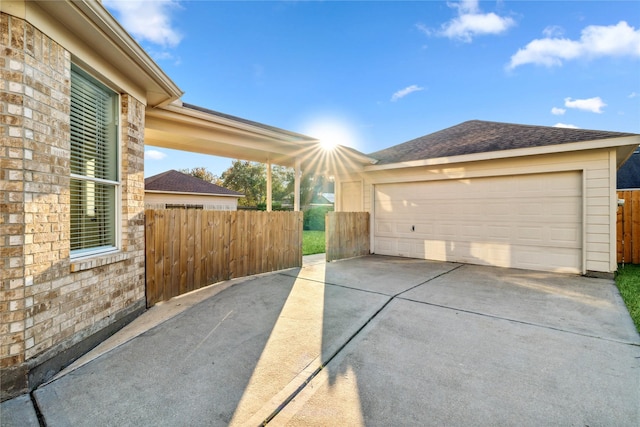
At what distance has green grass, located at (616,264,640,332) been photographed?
4.13 meters

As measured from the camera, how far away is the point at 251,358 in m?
2.92

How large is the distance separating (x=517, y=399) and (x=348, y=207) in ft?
28.5

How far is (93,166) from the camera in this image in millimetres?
3443

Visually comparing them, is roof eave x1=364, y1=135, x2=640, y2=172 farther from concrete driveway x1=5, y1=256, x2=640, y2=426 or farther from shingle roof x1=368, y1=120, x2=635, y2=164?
concrete driveway x1=5, y1=256, x2=640, y2=426

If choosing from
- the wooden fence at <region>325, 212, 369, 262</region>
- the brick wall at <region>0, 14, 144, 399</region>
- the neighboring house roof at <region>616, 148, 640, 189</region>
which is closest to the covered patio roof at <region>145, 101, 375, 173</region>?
the wooden fence at <region>325, 212, 369, 262</region>

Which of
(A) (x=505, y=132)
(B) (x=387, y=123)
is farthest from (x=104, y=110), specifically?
(B) (x=387, y=123)

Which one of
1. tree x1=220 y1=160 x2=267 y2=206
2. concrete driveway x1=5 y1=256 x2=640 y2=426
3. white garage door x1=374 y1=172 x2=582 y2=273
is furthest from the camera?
tree x1=220 y1=160 x2=267 y2=206

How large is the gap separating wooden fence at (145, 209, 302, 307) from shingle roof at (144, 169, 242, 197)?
36.3 ft

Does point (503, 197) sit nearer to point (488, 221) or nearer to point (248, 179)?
point (488, 221)

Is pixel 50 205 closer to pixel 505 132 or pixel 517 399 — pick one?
pixel 517 399

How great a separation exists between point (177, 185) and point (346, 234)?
463 inches

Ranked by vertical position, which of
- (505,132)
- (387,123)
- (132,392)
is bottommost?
(132,392)

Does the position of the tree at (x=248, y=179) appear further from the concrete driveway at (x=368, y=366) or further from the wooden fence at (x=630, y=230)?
the concrete driveway at (x=368, y=366)

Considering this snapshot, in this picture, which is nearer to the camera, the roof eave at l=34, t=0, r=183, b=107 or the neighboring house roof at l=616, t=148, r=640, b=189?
the roof eave at l=34, t=0, r=183, b=107
